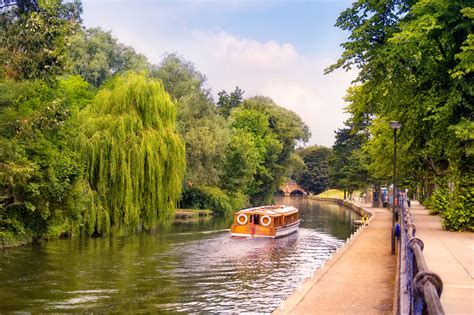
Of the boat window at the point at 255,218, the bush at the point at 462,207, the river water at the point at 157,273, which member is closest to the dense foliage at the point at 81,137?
the river water at the point at 157,273

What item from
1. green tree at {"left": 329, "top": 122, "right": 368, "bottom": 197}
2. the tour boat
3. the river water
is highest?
green tree at {"left": 329, "top": 122, "right": 368, "bottom": 197}

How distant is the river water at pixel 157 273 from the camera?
688 inches

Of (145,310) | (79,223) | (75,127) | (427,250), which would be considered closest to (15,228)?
(79,223)

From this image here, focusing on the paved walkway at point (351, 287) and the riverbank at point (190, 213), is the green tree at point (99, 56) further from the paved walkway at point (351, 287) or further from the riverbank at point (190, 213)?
the paved walkway at point (351, 287)

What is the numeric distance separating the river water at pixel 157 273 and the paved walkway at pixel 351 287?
65.8 inches

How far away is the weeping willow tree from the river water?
1.53 meters

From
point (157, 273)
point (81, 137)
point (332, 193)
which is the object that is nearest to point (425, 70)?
point (157, 273)

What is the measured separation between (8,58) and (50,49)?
1448mm

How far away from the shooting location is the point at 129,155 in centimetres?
3234

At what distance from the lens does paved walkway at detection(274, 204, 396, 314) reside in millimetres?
14031

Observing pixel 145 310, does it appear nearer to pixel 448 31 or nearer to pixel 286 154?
pixel 448 31

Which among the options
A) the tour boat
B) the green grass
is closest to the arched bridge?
the green grass

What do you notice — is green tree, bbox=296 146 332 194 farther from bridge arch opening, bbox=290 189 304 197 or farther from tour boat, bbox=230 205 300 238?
tour boat, bbox=230 205 300 238

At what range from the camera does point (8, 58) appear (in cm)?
1991
